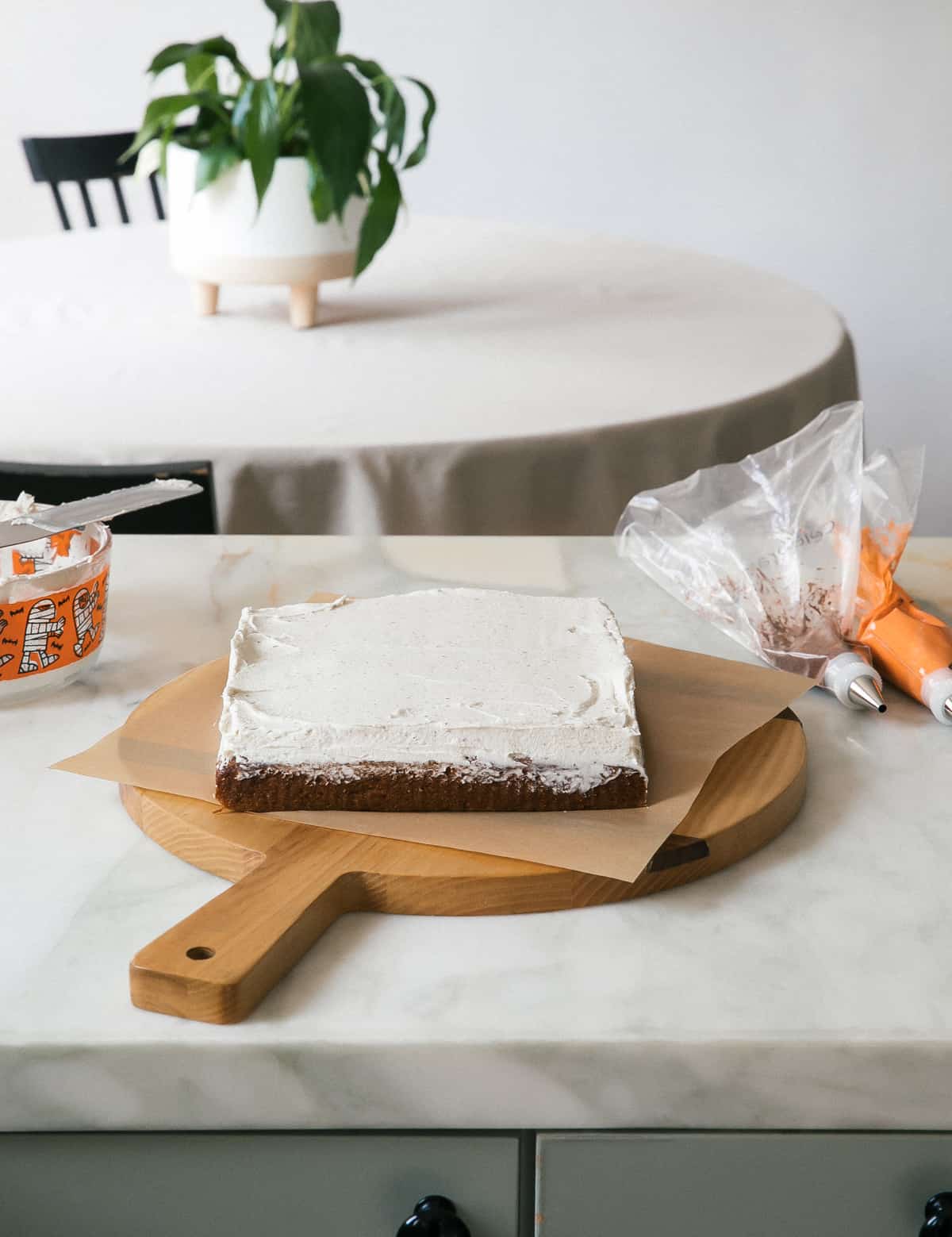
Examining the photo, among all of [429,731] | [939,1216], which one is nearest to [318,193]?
[429,731]

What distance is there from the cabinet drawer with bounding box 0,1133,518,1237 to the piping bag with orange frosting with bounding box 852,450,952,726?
407 millimetres

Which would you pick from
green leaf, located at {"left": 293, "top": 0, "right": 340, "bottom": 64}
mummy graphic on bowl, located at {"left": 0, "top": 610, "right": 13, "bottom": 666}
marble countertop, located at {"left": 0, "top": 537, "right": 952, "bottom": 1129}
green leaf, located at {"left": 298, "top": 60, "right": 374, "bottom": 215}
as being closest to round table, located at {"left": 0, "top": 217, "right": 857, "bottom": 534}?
green leaf, located at {"left": 298, "top": 60, "right": 374, "bottom": 215}

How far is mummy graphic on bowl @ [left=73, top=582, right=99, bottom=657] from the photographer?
31.7 inches

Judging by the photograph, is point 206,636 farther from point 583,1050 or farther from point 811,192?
point 811,192

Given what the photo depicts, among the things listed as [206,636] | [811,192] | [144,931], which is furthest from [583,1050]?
[811,192]

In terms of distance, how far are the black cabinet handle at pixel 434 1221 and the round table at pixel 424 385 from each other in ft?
3.07

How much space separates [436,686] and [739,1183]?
0.28 m

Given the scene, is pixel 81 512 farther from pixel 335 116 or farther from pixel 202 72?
pixel 202 72

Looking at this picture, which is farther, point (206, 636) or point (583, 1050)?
point (206, 636)

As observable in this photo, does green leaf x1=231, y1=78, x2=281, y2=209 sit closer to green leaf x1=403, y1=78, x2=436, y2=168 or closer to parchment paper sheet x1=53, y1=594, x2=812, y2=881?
green leaf x1=403, y1=78, x2=436, y2=168

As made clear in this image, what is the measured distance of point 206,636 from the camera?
92 centimetres

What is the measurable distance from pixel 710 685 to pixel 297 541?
0.43m

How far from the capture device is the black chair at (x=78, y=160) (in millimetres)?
2896

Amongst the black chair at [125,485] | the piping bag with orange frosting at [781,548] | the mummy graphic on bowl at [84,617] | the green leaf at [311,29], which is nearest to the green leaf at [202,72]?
the green leaf at [311,29]
